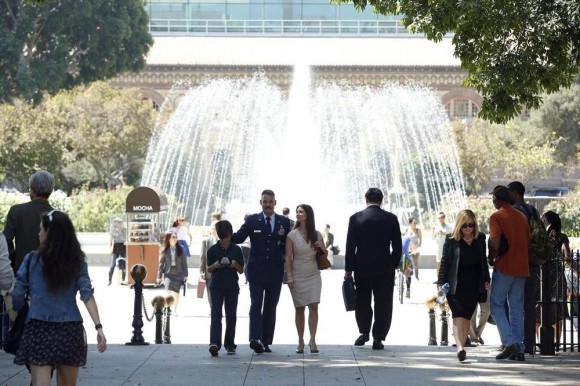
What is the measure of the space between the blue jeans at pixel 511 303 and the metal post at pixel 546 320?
14.6 inches

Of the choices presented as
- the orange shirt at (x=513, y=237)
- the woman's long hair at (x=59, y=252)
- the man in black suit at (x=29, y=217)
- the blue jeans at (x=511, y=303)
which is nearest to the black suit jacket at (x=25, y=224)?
the man in black suit at (x=29, y=217)

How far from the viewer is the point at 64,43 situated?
2015 inches

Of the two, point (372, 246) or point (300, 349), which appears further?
point (372, 246)

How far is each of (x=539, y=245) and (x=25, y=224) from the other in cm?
430

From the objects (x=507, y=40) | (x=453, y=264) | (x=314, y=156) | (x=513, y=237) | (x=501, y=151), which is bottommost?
(x=453, y=264)

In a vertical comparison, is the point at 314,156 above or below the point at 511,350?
above

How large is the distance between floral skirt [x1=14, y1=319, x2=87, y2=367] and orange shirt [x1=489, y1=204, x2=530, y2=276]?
466cm

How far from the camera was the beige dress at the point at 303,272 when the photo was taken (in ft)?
38.6

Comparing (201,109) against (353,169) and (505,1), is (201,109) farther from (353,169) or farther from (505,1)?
(505,1)

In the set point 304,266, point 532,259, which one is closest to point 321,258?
point 304,266

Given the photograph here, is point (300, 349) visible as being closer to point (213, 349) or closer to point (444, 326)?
point (213, 349)

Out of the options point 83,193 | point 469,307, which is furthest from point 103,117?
point 469,307

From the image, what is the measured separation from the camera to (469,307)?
10.9 m

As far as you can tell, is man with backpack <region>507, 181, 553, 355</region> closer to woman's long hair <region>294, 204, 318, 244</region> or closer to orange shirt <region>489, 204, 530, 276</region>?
orange shirt <region>489, 204, 530, 276</region>
